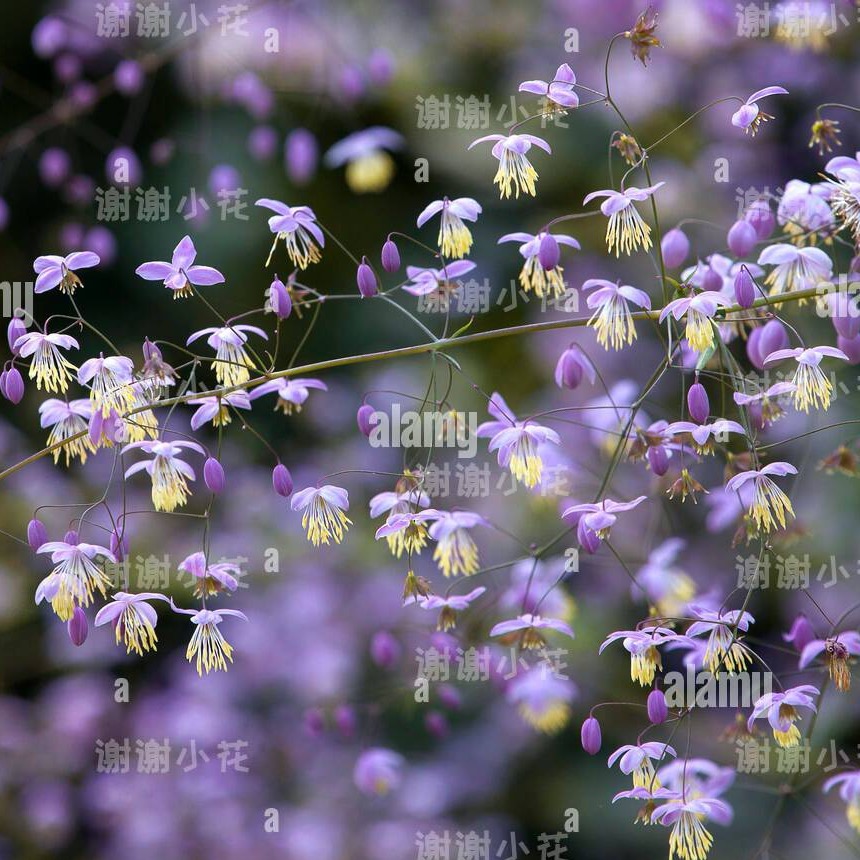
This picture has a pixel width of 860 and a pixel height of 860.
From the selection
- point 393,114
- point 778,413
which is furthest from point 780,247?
point 393,114

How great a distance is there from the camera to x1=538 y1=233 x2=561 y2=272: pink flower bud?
82 centimetres

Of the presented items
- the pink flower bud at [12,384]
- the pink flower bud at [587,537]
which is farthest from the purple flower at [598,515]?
the pink flower bud at [12,384]

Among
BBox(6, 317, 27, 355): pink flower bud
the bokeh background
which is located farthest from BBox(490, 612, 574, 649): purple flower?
the bokeh background

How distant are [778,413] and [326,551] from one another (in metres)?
1.31

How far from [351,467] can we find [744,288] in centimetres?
132

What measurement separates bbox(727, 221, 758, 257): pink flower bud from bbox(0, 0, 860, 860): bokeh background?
766 mm

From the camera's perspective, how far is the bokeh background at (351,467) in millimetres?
1820

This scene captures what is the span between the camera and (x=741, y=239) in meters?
0.88

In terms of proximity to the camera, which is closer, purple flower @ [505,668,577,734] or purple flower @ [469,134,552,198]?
purple flower @ [469,134,552,198]

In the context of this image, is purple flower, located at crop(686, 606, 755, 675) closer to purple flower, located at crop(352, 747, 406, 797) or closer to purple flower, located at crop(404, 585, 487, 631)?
purple flower, located at crop(404, 585, 487, 631)

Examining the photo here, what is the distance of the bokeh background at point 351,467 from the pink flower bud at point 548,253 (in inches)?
33.6

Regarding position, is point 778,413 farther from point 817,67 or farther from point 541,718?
point 817,67

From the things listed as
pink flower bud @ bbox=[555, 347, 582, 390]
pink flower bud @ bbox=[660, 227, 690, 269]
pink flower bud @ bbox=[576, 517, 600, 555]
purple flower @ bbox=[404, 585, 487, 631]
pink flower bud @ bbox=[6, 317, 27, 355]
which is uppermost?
pink flower bud @ bbox=[660, 227, 690, 269]

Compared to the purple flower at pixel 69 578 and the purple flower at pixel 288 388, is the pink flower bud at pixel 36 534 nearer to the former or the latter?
the purple flower at pixel 69 578
